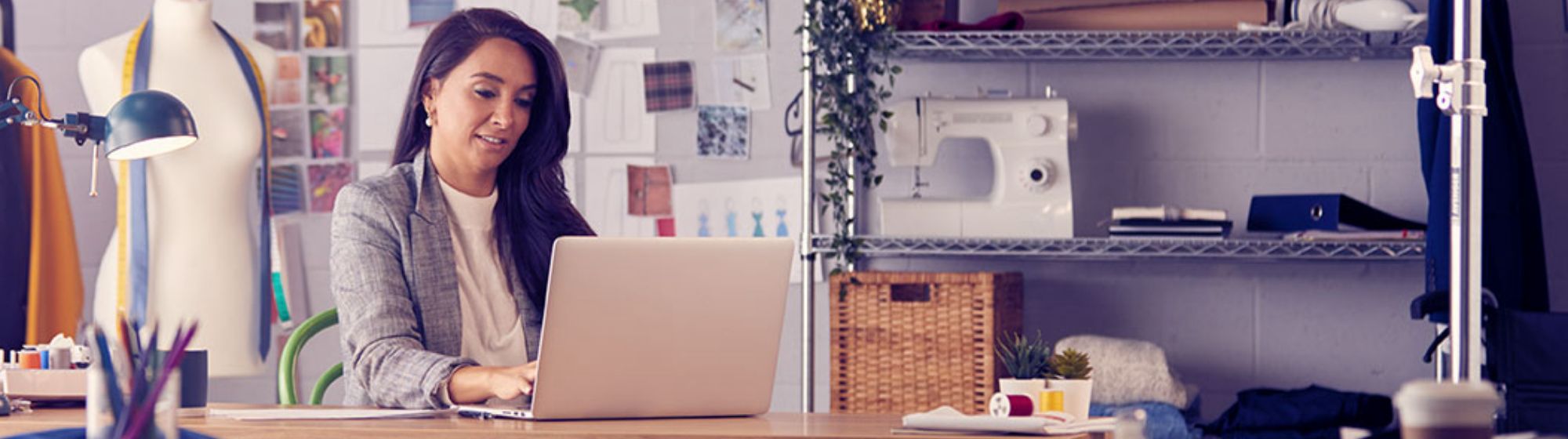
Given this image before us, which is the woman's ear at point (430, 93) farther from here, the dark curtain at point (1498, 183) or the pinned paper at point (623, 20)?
the dark curtain at point (1498, 183)

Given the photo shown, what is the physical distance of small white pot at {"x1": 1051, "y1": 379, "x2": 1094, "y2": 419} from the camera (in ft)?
7.07

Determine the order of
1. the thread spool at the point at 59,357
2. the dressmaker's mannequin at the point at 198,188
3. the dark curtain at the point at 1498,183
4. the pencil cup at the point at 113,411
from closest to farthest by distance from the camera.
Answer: the pencil cup at the point at 113,411 → the thread spool at the point at 59,357 → the dark curtain at the point at 1498,183 → the dressmaker's mannequin at the point at 198,188

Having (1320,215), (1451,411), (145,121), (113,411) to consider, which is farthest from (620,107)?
(1451,411)

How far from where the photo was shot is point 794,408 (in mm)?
3842

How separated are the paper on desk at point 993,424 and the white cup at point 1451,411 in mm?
1049

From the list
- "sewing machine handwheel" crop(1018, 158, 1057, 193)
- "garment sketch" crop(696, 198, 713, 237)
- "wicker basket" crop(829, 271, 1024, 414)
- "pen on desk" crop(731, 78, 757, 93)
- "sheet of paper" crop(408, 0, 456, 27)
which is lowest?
"wicker basket" crop(829, 271, 1024, 414)

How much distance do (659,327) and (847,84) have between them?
1.67 m

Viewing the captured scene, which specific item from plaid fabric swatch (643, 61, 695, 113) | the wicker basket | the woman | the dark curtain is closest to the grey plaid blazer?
the woman

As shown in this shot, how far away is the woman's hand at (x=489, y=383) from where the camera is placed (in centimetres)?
216

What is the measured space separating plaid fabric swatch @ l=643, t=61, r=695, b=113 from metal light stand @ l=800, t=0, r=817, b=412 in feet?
1.03

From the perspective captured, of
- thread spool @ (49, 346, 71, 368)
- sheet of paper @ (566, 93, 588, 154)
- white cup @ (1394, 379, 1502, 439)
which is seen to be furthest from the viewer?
sheet of paper @ (566, 93, 588, 154)

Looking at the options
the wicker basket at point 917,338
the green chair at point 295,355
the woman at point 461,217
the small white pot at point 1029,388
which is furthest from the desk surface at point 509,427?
the wicker basket at point 917,338

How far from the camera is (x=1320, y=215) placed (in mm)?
3307

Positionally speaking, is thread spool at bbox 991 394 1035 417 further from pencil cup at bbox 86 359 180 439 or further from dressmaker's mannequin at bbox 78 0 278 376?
dressmaker's mannequin at bbox 78 0 278 376
